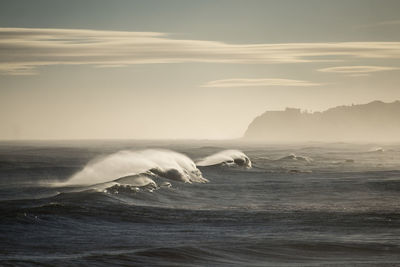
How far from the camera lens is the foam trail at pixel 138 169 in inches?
2165

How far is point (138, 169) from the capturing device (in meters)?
60.8

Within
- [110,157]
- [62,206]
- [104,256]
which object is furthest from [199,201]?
[110,157]

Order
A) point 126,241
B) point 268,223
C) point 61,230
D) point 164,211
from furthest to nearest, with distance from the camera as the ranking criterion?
point 164,211 → point 268,223 → point 61,230 → point 126,241

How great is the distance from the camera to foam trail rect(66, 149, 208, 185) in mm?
54994

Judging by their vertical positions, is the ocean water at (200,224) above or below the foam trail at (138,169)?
below

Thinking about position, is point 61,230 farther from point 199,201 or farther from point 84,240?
point 199,201

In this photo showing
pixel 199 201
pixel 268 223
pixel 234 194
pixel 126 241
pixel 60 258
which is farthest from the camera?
pixel 234 194

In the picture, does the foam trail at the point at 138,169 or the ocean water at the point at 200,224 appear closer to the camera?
the ocean water at the point at 200,224

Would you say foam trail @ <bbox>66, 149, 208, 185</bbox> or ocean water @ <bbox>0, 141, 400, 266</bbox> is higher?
foam trail @ <bbox>66, 149, 208, 185</bbox>

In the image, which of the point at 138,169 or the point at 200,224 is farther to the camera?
the point at 138,169

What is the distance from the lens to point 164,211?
118ft

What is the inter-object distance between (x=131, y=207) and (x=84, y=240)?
32.4 feet

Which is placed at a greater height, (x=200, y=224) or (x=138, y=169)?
(x=138, y=169)

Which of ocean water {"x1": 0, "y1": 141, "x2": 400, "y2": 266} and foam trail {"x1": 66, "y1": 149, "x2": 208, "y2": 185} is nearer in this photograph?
ocean water {"x1": 0, "y1": 141, "x2": 400, "y2": 266}
